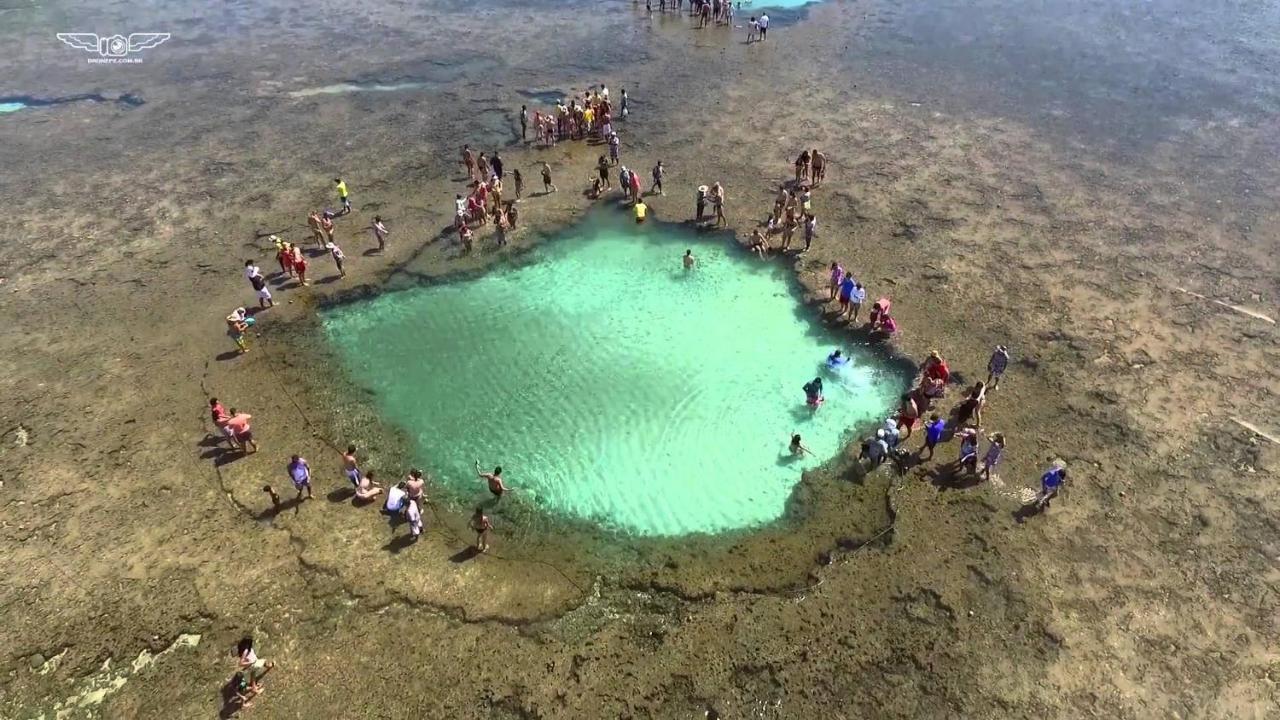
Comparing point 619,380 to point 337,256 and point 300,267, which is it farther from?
point 300,267

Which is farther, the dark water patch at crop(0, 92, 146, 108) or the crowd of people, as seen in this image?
the dark water patch at crop(0, 92, 146, 108)

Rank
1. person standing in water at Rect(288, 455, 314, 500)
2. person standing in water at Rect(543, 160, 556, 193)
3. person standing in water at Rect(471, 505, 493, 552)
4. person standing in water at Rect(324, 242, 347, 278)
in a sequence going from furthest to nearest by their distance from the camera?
person standing in water at Rect(543, 160, 556, 193), person standing in water at Rect(324, 242, 347, 278), person standing in water at Rect(288, 455, 314, 500), person standing in water at Rect(471, 505, 493, 552)

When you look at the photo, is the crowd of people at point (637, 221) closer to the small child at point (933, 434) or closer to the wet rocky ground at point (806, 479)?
the small child at point (933, 434)

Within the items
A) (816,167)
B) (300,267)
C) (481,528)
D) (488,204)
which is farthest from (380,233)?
(816,167)

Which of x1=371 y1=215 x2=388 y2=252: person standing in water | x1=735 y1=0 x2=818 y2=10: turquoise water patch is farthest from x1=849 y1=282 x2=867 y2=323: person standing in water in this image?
x1=735 y1=0 x2=818 y2=10: turquoise water patch

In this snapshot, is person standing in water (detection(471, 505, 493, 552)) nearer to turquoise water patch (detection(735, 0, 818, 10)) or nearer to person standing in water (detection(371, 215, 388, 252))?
person standing in water (detection(371, 215, 388, 252))

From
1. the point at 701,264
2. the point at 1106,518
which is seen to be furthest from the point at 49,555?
the point at 1106,518
